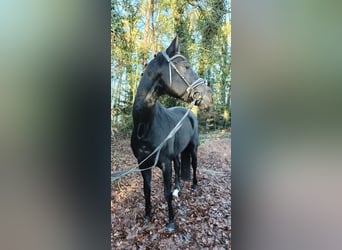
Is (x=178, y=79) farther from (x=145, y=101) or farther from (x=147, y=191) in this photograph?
(x=147, y=191)

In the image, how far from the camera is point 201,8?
128 cm

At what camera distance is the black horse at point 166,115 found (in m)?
1.29

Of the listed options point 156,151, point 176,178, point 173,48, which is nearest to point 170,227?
point 176,178

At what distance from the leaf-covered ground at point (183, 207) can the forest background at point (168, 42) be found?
108mm

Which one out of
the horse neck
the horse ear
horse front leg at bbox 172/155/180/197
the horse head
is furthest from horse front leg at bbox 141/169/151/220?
the horse ear

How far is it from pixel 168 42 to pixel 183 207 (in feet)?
2.44

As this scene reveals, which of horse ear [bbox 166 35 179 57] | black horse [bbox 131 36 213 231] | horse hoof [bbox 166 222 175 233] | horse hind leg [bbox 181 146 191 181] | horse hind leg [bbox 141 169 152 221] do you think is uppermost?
horse ear [bbox 166 35 179 57]

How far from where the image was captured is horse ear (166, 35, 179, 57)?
1.28 meters

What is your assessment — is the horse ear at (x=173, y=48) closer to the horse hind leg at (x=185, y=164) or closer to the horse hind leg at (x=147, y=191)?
the horse hind leg at (x=185, y=164)

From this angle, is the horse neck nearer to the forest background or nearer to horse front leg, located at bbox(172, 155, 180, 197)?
the forest background
